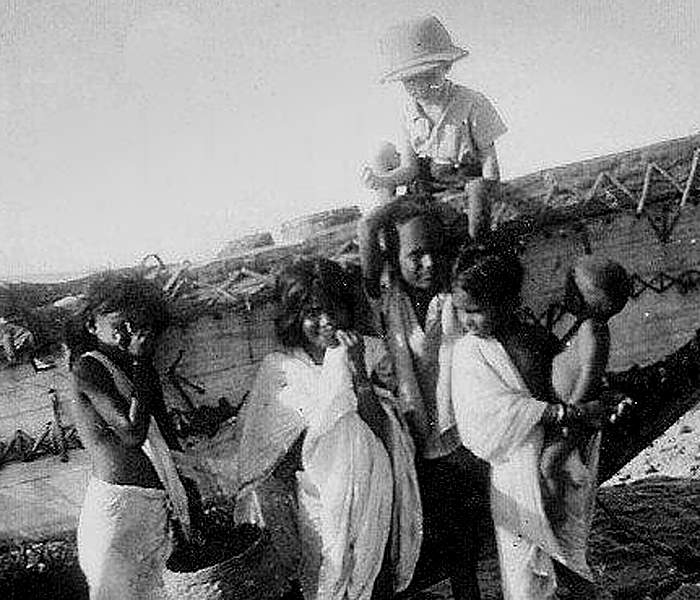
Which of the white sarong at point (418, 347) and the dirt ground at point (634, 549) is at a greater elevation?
the white sarong at point (418, 347)

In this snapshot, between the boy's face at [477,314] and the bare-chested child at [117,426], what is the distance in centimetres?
141

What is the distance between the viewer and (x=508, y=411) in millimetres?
4129

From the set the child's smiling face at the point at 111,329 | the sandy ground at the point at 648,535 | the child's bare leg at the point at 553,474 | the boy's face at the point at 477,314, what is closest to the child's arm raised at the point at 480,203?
the boy's face at the point at 477,314

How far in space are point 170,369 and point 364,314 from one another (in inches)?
38.5

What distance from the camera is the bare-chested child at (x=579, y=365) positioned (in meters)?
4.24

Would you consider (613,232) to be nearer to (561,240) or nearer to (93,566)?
(561,240)

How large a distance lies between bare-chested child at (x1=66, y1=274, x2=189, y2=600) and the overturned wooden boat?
6.0 inches

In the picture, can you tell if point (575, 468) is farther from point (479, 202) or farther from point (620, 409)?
point (479, 202)

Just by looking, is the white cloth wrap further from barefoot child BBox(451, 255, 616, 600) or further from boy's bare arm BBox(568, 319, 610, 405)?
boy's bare arm BBox(568, 319, 610, 405)

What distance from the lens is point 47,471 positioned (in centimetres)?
399

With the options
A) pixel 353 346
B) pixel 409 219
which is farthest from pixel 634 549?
pixel 409 219

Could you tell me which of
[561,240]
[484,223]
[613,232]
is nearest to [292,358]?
[484,223]

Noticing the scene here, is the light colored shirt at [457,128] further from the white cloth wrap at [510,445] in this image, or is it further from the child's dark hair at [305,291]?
the white cloth wrap at [510,445]

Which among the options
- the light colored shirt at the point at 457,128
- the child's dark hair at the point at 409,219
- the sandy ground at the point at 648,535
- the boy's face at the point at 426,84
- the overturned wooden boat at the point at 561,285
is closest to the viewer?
the overturned wooden boat at the point at 561,285
